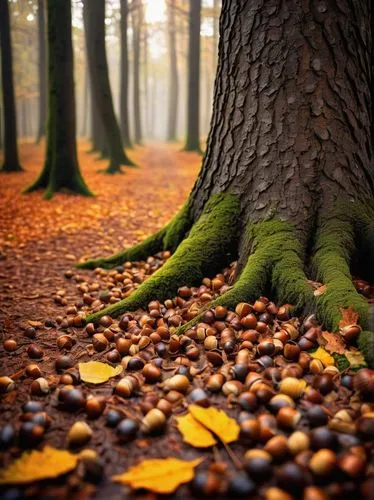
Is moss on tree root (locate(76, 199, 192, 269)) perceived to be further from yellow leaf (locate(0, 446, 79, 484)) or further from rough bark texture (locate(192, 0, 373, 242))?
yellow leaf (locate(0, 446, 79, 484))

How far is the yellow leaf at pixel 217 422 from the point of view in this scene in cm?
165

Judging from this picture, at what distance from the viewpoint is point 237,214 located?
3.25 m

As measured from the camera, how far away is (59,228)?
6473 mm

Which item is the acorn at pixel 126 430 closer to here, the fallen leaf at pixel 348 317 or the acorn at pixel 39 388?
the acorn at pixel 39 388

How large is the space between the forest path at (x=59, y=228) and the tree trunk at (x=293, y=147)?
3.34 ft

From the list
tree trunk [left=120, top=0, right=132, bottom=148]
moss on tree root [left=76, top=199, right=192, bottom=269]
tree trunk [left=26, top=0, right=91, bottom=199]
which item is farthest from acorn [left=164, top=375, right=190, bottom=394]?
tree trunk [left=120, top=0, right=132, bottom=148]

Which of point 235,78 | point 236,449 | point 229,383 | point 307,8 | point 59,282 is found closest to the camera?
point 236,449

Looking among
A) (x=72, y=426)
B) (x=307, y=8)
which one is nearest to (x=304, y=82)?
(x=307, y=8)

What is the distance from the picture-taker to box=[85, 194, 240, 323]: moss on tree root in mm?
3172

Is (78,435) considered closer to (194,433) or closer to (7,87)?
(194,433)

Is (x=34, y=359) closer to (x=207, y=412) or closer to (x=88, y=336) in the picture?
(x=88, y=336)

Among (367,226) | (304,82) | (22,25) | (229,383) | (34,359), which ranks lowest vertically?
(34,359)

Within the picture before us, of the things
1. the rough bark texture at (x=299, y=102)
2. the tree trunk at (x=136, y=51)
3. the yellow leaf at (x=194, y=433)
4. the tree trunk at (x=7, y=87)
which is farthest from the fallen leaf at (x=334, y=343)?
the tree trunk at (x=136, y=51)

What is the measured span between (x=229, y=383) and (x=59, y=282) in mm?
2758
